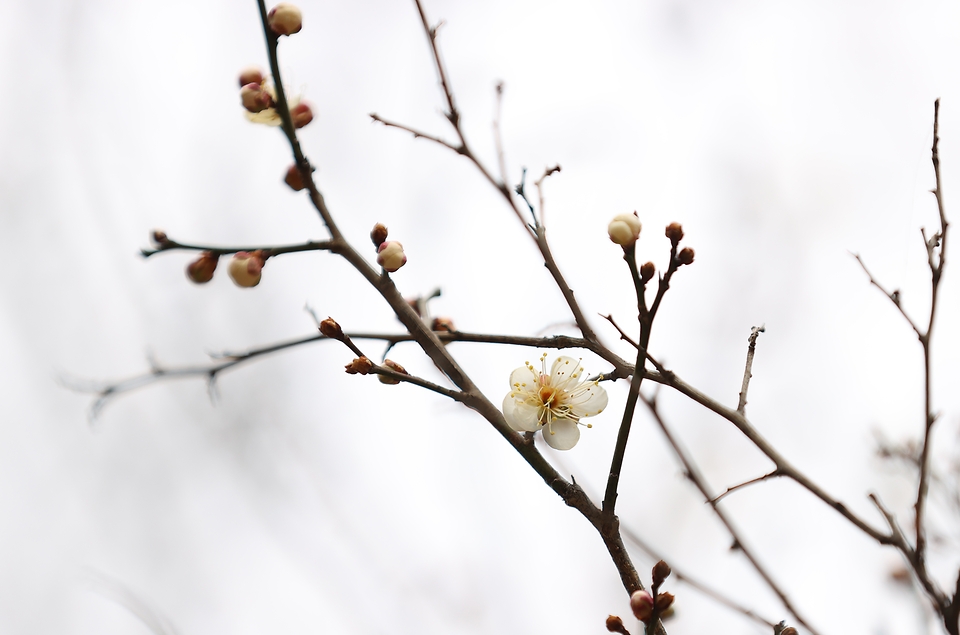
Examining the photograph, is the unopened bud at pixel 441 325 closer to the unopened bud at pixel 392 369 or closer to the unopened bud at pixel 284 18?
the unopened bud at pixel 392 369

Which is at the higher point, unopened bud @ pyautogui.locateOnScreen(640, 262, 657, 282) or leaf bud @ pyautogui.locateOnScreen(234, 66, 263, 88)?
A: leaf bud @ pyautogui.locateOnScreen(234, 66, 263, 88)

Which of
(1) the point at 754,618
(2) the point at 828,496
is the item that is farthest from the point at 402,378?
(1) the point at 754,618

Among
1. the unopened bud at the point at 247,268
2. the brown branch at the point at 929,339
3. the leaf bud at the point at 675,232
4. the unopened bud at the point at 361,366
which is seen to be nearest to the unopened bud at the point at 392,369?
the unopened bud at the point at 361,366

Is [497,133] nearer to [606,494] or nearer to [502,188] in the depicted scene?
[502,188]

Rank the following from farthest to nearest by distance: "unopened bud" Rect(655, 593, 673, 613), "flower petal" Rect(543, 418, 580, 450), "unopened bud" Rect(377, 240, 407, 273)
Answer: "flower petal" Rect(543, 418, 580, 450) < "unopened bud" Rect(377, 240, 407, 273) < "unopened bud" Rect(655, 593, 673, 613)

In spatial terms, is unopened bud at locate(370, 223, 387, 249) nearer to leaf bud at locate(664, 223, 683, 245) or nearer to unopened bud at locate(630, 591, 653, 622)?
leaf bud at locate(664, 223, 683, 245)

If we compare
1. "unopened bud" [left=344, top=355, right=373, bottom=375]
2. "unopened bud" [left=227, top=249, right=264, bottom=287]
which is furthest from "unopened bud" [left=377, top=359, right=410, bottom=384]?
"unopened bud" [left=227, top=249, right=264, bottom=287]
